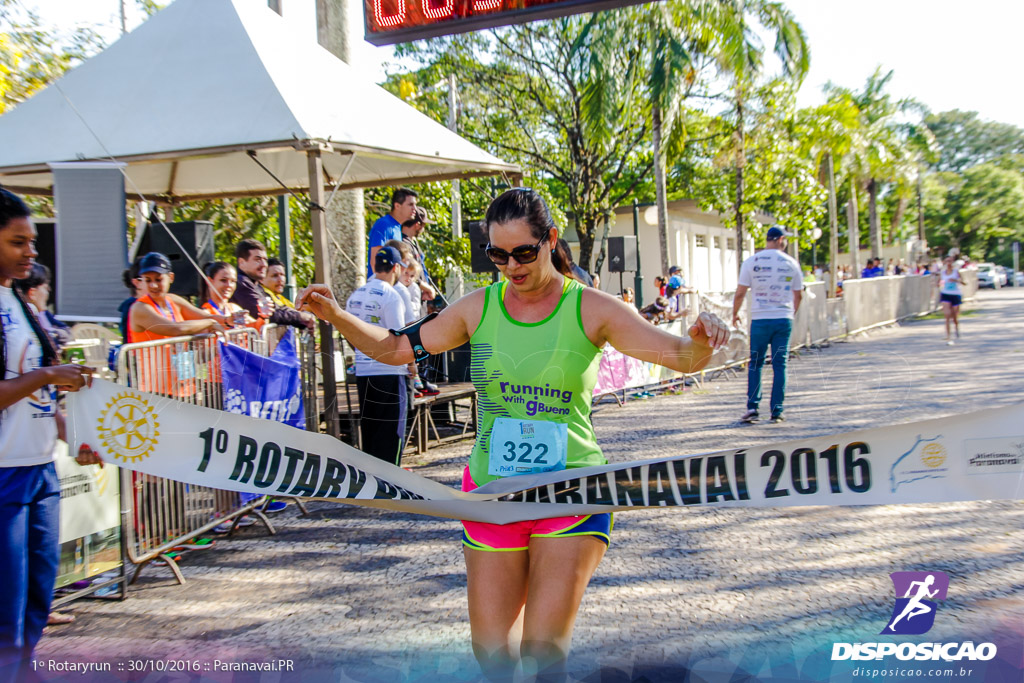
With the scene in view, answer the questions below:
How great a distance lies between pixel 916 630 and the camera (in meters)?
3.24

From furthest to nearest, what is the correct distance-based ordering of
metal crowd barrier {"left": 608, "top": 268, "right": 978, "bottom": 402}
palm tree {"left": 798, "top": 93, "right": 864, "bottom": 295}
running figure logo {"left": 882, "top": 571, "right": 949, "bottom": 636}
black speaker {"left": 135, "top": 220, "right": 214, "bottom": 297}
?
1. palm tree {"left": 798, "top": 93, "right": 864, "bottom": 295}
2. metal crowd barrier {"left": 608, "top": 268, "right": 978, "bottom": 402}
3. black speaker {"left": 135, "top": 220, "right": 214, "bottom": 297}
4. running figure logo {"left": 882, "top": 571, "right": 949, "bottom": 636}

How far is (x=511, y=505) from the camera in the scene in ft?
8.34

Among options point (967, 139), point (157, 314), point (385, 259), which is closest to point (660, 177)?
point (385, 259)

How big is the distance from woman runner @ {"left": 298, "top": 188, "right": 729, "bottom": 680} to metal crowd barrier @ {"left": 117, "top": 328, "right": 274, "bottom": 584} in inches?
92.4

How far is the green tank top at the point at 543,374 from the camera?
2.57 metres

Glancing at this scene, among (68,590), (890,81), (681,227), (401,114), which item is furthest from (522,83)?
(890,81)

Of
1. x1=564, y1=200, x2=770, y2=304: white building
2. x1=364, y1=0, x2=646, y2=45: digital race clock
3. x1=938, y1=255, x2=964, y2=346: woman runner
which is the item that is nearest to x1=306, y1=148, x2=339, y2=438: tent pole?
x1=364, y1=0, x2=646, y2=45: digital race clock

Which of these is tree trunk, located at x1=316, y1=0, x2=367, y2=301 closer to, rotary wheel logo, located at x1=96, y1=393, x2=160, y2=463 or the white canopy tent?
the white canopy tent

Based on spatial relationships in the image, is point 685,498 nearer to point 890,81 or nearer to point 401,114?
point 401,114

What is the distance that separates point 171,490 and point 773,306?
6.50 metres

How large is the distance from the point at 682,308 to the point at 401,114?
22.3 ft

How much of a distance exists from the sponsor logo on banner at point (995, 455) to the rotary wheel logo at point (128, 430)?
2.91 m

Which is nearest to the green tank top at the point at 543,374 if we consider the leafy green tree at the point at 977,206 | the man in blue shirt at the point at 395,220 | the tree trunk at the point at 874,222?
the man in blue shirt at the point at 395,220

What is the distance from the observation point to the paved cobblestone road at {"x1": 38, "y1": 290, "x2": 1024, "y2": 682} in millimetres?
3537
